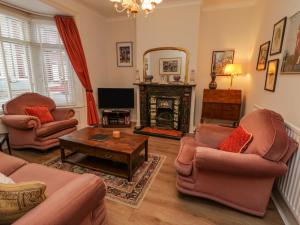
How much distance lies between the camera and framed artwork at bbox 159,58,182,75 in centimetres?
386

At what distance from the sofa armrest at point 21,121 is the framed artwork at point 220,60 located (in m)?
3.71

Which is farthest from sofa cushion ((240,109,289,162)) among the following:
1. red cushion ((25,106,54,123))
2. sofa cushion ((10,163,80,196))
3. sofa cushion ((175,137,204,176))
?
red cushion ((25,106,54,123))

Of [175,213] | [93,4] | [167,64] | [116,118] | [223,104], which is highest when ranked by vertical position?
[93,4]

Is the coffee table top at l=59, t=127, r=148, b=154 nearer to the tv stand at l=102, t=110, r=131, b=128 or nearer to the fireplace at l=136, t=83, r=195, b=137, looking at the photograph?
the fireplace at l=136, t=83, r=195, b=137

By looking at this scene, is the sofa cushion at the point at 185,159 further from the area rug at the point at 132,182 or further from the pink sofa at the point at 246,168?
the area rug at the point at 132,182

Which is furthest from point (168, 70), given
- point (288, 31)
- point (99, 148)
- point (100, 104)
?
point (99, 148)

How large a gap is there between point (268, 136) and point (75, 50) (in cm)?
384

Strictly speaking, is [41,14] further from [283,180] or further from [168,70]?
[283,180]

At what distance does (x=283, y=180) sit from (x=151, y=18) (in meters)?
3.75

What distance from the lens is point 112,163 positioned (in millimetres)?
2480

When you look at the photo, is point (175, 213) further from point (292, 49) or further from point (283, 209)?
point (292, 49)

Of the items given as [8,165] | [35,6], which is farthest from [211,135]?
[35,6]

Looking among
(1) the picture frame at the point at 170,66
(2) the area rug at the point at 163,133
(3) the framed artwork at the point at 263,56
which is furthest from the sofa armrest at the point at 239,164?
(1) the picture frame at the point at 170,66

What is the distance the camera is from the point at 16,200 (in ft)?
2.61
